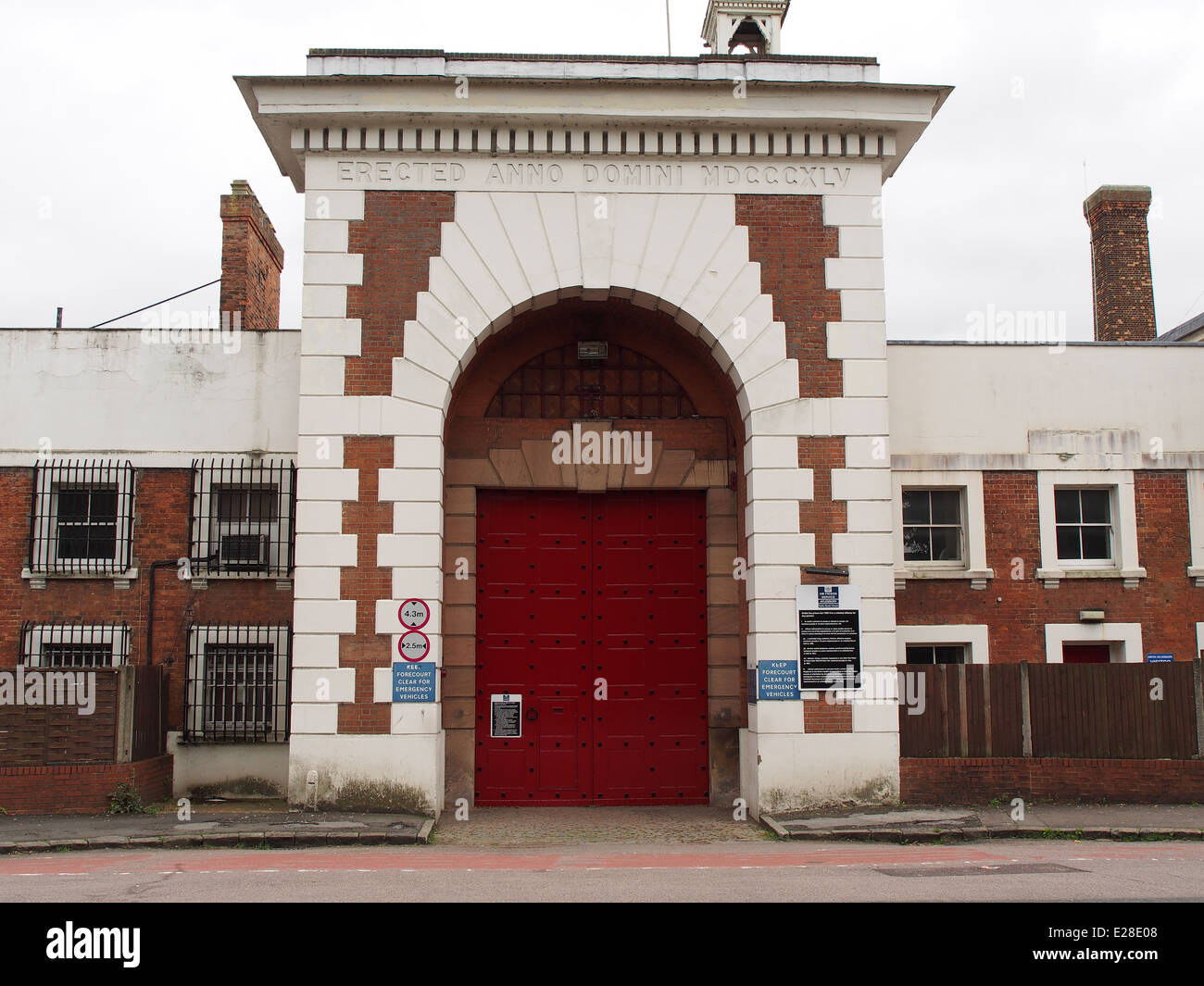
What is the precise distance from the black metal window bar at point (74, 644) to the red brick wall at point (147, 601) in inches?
3.9

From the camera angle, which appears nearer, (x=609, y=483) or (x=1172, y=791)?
(x=1172, y=791)

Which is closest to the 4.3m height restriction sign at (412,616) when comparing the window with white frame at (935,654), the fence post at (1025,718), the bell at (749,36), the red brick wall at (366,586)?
the red brick wall at (366,586)

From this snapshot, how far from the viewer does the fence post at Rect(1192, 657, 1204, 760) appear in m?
15.3

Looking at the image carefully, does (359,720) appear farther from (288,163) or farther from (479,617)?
(288,163)

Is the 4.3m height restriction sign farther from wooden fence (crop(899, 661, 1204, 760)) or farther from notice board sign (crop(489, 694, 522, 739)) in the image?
wooden fence (crop(899, 661, 1204, 760))

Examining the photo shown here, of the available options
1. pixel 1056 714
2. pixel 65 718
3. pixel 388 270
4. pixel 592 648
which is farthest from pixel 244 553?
pixel 1056 714

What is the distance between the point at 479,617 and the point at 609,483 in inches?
97.9

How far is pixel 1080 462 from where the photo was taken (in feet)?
57.3

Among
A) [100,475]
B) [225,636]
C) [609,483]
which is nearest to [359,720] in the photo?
[225,636]

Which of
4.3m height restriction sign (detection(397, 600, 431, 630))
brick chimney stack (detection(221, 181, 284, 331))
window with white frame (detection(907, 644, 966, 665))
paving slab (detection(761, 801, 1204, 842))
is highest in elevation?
brick chimney stack (detection(221, 181, 284, 331))

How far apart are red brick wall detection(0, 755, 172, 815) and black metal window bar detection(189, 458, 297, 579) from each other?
2.97 meters

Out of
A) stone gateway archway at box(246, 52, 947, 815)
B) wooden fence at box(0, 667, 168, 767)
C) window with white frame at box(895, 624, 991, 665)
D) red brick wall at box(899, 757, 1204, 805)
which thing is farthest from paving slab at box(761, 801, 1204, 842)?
wooden fence at box(0, 667, 168, 767)

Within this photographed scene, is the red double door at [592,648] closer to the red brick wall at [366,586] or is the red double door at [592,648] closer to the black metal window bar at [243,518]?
the red brick wall at [366,586]

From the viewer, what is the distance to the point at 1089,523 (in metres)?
17.5
